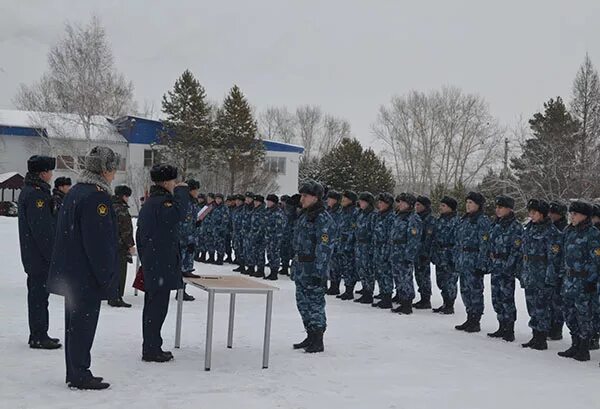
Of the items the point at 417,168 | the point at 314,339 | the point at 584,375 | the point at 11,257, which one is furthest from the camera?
the point at 417,168

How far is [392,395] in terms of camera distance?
639 centimetres

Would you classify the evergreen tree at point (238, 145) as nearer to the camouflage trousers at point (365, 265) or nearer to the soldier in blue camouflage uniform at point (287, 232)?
the soldier in blue camouflage uniform at point (287, 232)

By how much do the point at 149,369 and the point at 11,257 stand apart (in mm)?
12194

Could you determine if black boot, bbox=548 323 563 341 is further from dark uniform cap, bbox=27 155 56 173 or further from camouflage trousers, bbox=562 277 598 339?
dark uniform cap, bbox=27 155 56 173

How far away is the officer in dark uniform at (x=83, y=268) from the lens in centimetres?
584

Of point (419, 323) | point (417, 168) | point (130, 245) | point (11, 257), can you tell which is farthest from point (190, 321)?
point (417, 168)

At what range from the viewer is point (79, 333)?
585 centimetres

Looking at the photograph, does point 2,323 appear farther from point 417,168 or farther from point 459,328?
point 417,168

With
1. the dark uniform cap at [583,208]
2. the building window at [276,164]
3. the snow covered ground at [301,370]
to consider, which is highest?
the building window at [276,164]

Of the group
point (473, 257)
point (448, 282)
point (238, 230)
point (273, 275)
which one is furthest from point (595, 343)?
point (238, 230)

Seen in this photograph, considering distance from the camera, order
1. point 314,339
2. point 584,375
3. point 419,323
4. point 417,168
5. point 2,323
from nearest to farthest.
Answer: point 584,375, point 314,339, point 2,323, point 419,323, point 417,168

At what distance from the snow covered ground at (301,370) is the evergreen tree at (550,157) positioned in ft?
85.3

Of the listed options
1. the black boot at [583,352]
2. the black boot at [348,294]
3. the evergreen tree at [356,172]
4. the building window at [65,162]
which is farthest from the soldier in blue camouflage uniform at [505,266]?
the evergreen tree at [356,172]

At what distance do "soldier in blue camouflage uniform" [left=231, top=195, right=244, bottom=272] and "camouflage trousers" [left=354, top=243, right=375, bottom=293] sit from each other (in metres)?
5.02
